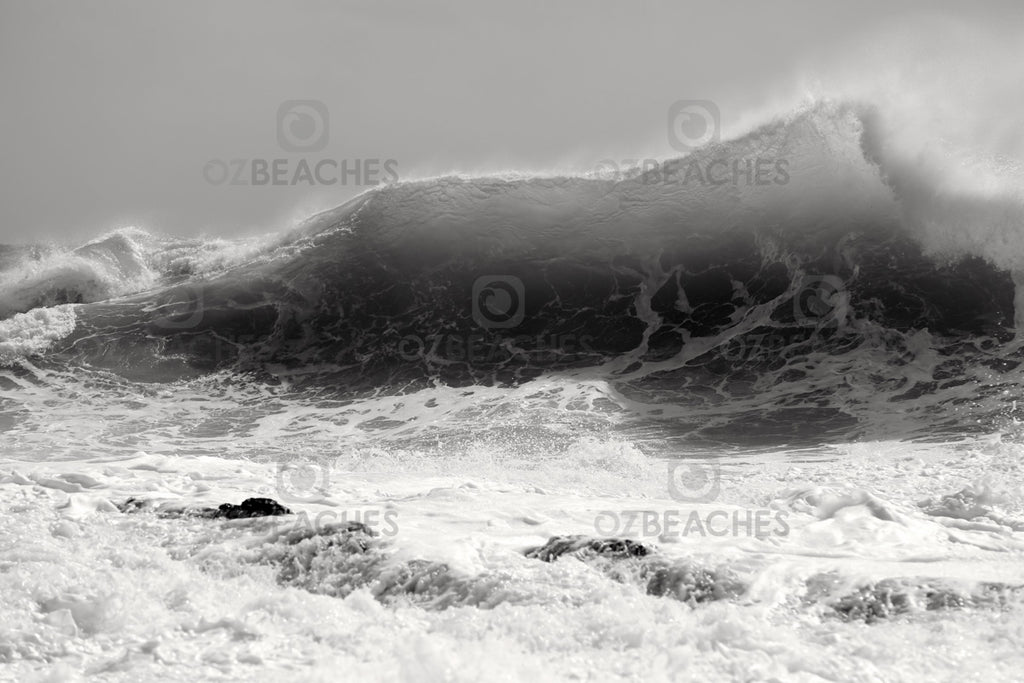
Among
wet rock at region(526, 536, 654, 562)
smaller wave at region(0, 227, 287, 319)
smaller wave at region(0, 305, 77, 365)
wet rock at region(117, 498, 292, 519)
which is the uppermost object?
smaller wave at region(0, 227, 287, 319)

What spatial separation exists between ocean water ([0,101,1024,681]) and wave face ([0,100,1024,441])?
0.09 meters

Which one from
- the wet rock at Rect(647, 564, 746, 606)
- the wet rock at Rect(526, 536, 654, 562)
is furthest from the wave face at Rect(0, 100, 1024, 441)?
the wet rock at Rect(647, 564, 746, 606)

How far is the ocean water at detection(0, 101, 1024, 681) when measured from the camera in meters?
4.34

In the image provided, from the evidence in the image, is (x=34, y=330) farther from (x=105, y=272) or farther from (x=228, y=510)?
(x=228, y=510)

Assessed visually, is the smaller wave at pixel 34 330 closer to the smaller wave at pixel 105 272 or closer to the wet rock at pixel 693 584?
the smaller wave at pixel 105 272

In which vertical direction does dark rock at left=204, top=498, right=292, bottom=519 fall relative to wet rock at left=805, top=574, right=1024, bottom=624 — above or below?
above

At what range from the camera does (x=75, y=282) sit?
21.8 metres

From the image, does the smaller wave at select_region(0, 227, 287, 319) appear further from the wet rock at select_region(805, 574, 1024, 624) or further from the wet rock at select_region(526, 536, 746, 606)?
the wet rock at select_region(805, 574, 1024, 624)

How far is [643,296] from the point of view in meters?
17.8

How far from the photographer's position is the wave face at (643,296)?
14.0m

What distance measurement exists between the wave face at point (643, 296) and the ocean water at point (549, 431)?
0.09 metres

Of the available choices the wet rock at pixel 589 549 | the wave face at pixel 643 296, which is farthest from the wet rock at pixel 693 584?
the wave face at pixel 643 296

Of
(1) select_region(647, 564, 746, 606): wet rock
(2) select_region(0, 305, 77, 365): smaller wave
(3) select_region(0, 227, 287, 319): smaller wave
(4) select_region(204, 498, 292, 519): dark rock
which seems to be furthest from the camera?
(3) select_region(0, 227, 287, 319): smaller wave

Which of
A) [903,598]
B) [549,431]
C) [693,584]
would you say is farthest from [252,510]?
[549,431]
